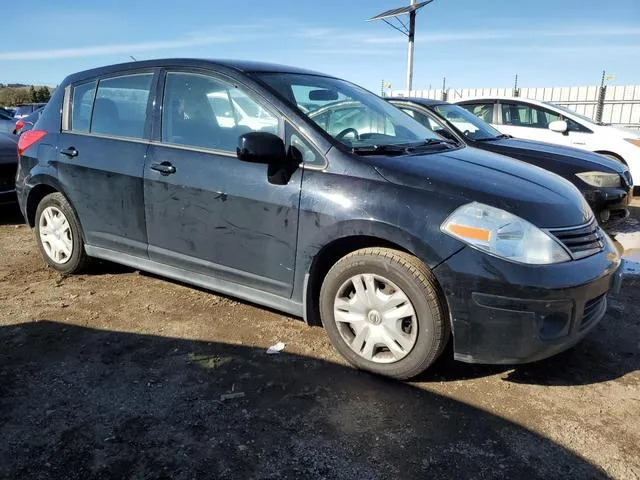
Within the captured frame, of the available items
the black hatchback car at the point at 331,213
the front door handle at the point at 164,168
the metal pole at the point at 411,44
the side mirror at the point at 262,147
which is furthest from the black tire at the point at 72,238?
the metal pole at the point at 411,44

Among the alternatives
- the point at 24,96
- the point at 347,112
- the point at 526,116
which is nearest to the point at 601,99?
the point at 526,116

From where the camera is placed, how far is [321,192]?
2990mm

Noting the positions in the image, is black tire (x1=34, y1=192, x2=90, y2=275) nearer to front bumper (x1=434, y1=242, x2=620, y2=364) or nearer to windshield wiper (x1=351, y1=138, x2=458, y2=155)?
windshield wiper (x1=351, y1=138, x2=458, y2=155)

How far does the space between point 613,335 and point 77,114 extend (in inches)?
171

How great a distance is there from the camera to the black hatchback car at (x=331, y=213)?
2.64 meters

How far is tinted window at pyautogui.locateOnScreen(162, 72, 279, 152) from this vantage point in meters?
3.35

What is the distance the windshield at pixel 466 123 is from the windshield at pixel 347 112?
264 centimetres

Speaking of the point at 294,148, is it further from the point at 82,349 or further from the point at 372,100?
the point at 82,349

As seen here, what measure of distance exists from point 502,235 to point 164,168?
87.3 inches

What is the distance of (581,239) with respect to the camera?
9.35ft

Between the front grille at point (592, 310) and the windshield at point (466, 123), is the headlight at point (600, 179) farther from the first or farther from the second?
the front grille at point (592, 310)

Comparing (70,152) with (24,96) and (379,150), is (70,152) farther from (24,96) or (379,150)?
(24,96)

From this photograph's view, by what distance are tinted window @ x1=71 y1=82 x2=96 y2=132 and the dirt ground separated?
148cm

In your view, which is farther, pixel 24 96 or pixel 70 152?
pixel 24 96
